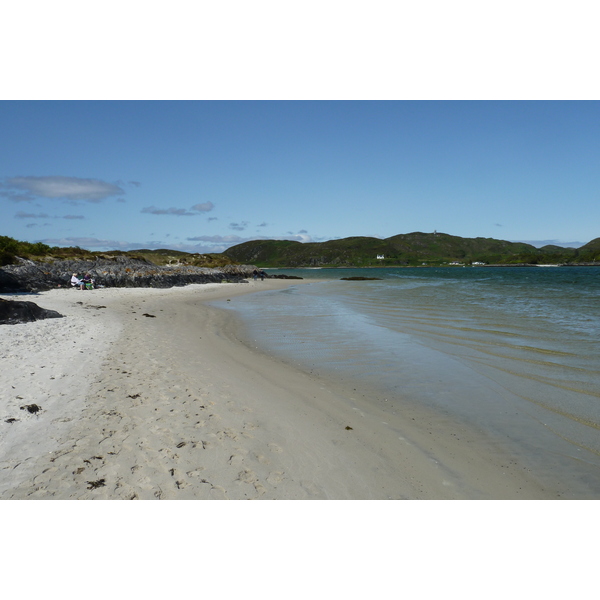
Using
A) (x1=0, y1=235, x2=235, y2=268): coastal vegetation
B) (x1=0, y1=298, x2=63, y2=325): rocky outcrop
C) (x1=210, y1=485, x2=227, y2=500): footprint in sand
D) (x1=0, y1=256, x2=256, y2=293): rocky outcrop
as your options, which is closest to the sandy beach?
(x1=210, y1=485, x2=227, y2=500): footprint in sand

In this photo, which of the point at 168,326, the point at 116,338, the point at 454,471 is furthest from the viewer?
the point at 168,326

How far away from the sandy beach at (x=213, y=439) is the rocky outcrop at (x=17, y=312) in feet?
12.8

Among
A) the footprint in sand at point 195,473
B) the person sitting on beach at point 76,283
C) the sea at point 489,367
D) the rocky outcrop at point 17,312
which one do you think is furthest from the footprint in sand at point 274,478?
the person sitting on beach at point 76,283

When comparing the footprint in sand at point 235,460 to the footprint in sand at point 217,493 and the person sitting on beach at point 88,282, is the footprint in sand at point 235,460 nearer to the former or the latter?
the footprint in sand at point 217,493

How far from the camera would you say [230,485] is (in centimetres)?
433

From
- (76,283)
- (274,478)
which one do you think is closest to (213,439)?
(274,478)

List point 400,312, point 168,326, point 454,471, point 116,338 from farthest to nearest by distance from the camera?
point 400,312, point 168,326, point 116,338, point 454,471

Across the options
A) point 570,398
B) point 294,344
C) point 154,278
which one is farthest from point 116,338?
point 154,278

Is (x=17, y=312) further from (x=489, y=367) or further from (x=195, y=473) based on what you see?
(x=489, y=367)

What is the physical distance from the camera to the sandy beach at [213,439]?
436 centimetres

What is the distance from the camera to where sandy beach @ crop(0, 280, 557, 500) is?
4.36m

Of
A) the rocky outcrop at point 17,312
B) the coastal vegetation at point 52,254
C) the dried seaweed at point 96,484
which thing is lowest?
the dried seaweed at point 96,484
